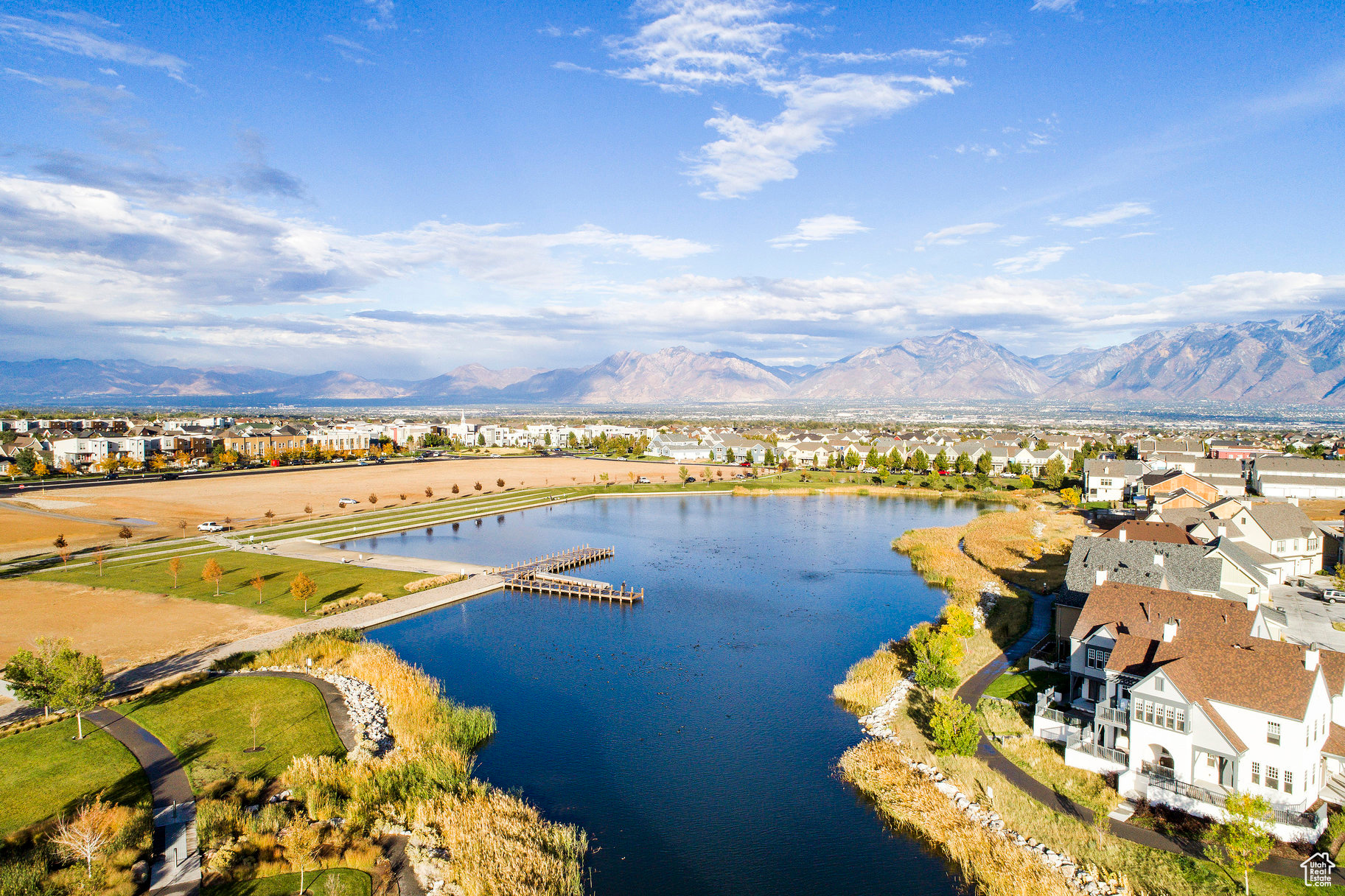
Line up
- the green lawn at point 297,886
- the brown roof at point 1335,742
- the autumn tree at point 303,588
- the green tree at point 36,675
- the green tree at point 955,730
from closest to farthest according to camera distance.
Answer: the green lawn at point 297,886
the brown roof at point 1335,742
the green tree at point 955,730
the green tree at point 36,675
the autumn tree at point 303,588

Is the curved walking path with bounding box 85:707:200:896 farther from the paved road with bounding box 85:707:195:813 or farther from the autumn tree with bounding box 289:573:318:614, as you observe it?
the autumn tree with bounding box 289:573:318:614

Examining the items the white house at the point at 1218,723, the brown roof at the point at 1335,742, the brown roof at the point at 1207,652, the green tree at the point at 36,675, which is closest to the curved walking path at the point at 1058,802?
the white house at the point at 1218,723

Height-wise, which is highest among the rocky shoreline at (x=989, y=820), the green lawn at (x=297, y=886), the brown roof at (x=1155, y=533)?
the brown roof at (x=1155, y=533)

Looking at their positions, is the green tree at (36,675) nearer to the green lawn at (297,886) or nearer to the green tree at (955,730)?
the green lawn at (297,886)


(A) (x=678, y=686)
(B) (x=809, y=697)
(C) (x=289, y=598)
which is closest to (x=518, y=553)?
(C) (x=289, y=598)

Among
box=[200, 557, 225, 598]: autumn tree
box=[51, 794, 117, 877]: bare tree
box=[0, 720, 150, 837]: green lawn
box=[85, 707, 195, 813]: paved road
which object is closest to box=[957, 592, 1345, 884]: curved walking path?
box=[85, 707, 195, 813]: paved road

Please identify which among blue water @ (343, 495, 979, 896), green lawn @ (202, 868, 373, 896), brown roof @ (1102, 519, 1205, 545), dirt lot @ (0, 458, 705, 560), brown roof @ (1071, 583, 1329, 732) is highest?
brown roof @ (1102, 519, 1205, 545)

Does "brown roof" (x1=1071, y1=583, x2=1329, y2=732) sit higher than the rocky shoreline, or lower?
higher
